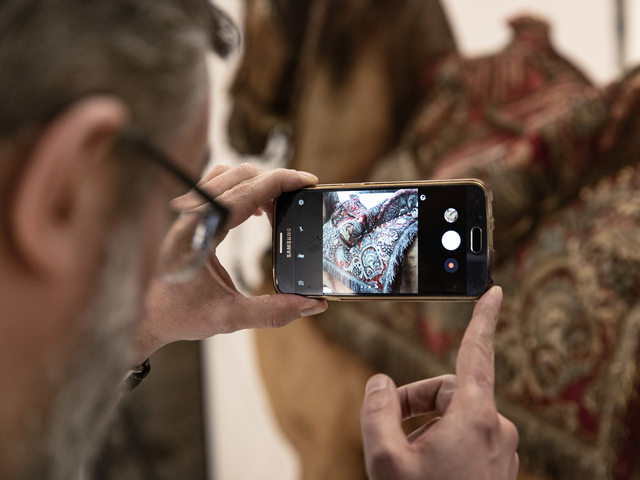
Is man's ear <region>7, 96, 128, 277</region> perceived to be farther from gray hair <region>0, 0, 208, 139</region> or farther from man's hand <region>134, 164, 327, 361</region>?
man's hand <region>134, 164, 327, 361</region>

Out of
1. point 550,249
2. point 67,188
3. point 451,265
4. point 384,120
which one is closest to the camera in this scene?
point 67,188

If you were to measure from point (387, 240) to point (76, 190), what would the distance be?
0.34 meters

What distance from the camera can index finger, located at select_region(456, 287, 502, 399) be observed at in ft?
1.20

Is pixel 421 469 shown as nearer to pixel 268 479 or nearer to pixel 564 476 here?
pixel 564 476

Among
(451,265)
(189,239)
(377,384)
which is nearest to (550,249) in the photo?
(451,265)

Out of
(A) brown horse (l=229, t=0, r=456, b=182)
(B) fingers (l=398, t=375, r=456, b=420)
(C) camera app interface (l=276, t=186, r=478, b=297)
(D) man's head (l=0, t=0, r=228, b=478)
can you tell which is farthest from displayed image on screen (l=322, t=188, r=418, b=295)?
(A) brown horse (l=229, t=0, r=456, b=182)

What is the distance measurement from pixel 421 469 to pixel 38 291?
28 cm

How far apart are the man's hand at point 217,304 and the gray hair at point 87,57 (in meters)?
0.25

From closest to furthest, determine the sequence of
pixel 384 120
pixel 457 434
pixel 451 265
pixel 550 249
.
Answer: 1. pixel 457 434
2. pixel 451 265
3. pixel 550 249
4. pixel 384 120

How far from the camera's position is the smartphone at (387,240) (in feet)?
1.58

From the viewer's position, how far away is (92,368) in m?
0.28

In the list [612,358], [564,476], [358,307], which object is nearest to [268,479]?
[358,307]

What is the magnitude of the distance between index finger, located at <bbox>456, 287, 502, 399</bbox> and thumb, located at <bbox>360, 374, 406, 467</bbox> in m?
Result: 0.06

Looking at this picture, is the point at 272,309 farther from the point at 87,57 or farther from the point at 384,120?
the point at 384,120
